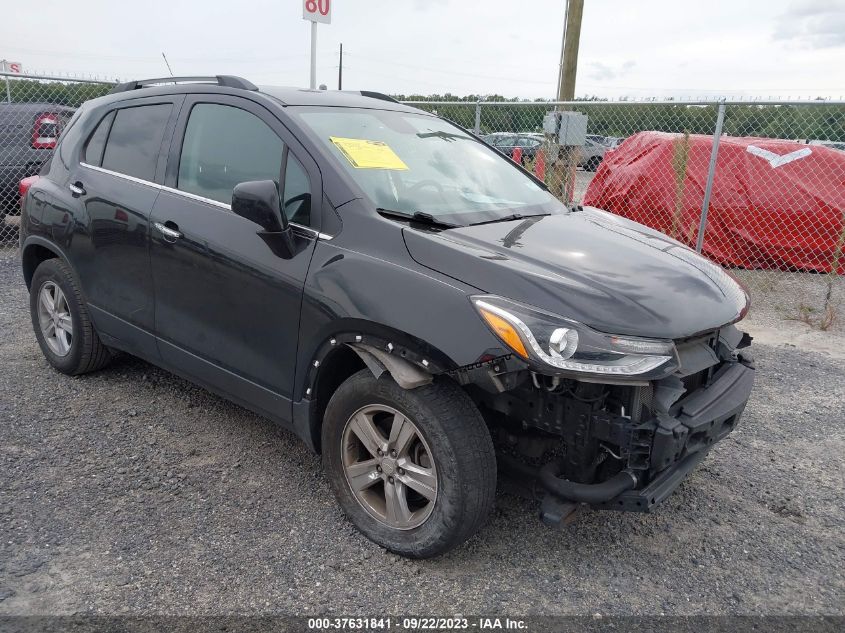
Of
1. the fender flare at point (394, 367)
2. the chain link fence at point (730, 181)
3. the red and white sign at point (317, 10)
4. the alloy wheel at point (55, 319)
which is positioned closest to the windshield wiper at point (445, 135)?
the fender flare at point (394, 367)

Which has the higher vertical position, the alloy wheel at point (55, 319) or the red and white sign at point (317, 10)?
the red and white sign at point (317, 10)

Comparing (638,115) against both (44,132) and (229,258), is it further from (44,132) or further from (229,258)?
(44,132)

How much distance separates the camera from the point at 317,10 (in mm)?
7762

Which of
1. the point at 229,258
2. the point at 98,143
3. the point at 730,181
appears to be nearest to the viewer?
the point at 229,258

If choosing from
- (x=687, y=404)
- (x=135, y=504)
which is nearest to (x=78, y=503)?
(x=135, y=504)

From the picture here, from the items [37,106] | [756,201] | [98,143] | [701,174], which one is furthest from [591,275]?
[37,106]

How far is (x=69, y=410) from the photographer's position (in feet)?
13.1

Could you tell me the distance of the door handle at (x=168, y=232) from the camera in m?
3.32

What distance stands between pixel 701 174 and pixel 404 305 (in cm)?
704

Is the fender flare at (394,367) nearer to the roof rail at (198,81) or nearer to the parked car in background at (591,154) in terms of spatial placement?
the roof rail at (198,81)

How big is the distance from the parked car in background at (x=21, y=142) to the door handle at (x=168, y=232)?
5.94m

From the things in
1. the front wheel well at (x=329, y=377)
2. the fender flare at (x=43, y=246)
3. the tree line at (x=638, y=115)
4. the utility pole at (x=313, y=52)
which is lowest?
the front wheel well at (x=329, y=377)

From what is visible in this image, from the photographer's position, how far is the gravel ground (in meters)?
2.56

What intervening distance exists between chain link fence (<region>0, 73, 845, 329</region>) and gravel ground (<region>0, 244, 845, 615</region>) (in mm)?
4747
